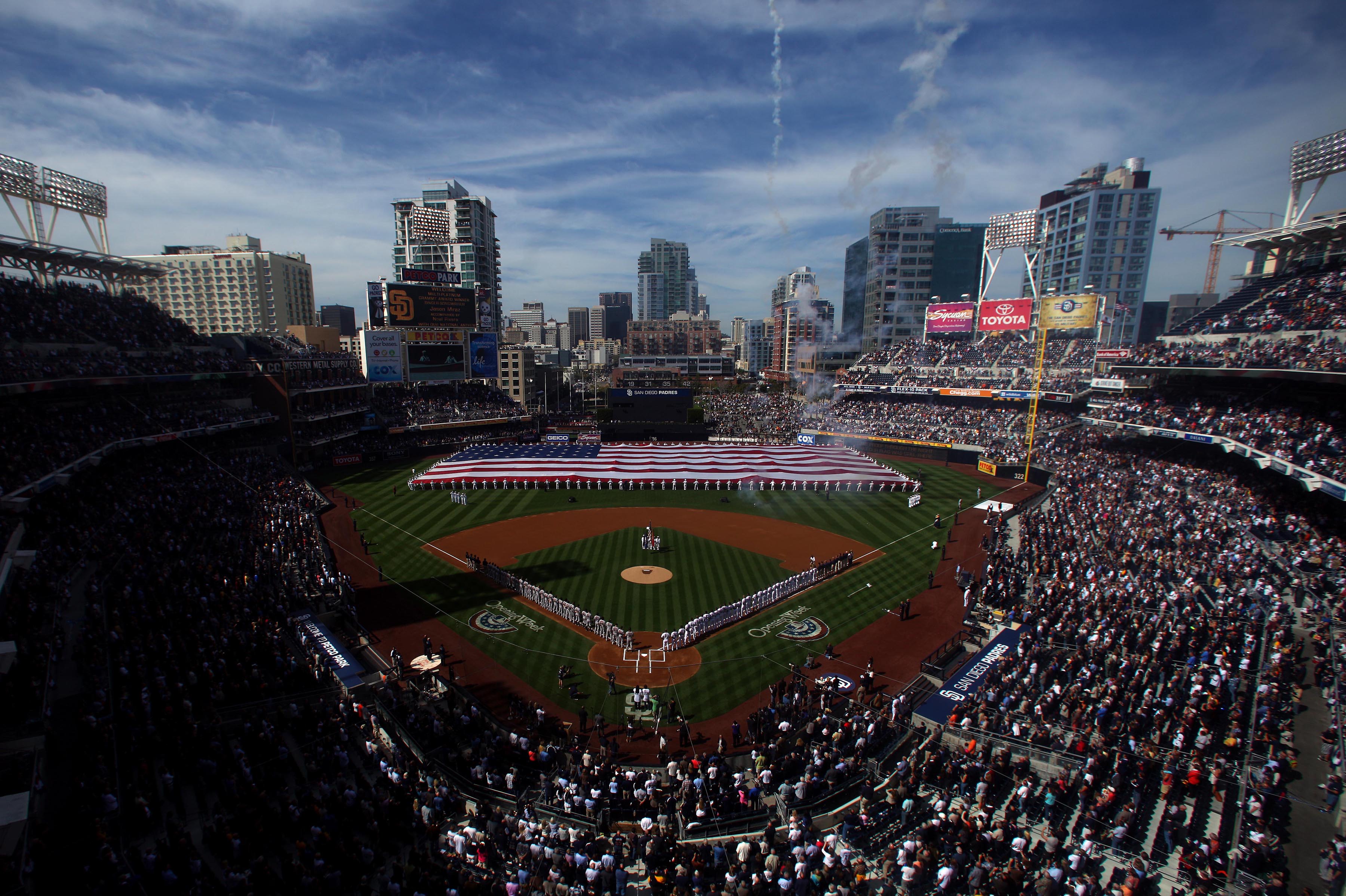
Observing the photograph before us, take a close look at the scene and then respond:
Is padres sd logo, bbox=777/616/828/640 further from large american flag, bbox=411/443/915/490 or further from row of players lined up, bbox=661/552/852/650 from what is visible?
large american flag, bbox=411/443/915/490

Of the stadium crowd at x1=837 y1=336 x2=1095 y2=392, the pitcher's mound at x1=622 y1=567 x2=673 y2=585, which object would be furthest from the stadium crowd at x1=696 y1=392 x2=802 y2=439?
the pitcher's mound at x1=622 y1=567 x2=673 y2=585

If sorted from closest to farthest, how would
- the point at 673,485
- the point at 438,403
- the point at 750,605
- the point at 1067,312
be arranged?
the point at 750,605 < the point at 1067,312 < the point at 673,485 < the point at 438,403

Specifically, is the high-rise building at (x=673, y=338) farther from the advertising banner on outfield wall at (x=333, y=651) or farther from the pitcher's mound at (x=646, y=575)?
the advertising banner on outfield wall at (x=333, y=651)

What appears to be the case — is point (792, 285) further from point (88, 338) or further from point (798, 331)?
point (88, 338)

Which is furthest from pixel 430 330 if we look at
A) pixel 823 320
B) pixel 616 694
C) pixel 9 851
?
pixel 823 320

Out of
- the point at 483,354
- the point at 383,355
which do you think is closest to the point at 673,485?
the point at 483,354

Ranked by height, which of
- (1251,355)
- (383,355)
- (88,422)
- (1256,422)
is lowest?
(88,422)

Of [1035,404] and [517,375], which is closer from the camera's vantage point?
[1035,404]
